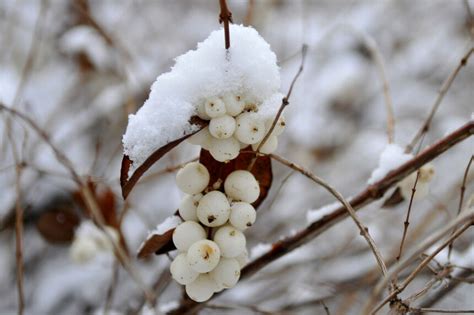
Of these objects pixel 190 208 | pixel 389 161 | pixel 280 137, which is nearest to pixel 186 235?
pixel 190 208

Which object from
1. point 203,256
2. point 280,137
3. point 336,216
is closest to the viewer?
point 203,256

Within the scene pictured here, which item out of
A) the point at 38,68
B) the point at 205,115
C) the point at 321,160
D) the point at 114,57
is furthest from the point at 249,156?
the point at 38,68

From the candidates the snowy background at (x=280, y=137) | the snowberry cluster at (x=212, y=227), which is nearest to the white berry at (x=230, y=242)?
the snowberry cluster at (x=212, y=227)

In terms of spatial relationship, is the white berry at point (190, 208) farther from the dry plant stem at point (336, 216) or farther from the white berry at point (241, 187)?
the dry plant stem at point (336, 216)

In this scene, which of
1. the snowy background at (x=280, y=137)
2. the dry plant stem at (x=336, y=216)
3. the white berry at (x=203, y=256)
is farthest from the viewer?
the snowy background at (x=280, y=137)

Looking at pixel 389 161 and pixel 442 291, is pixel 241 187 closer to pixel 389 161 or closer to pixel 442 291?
pixel 389 161
